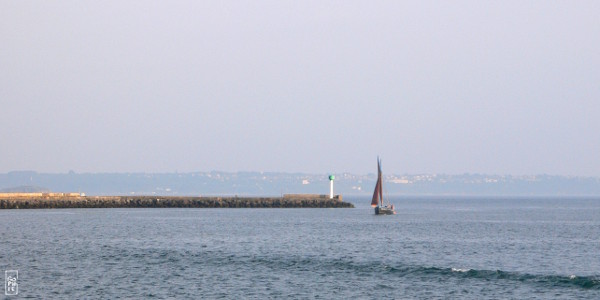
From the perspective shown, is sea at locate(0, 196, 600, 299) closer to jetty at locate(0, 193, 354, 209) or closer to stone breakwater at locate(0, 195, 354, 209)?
stone breakwater at locate(0, 195, 354, 209)

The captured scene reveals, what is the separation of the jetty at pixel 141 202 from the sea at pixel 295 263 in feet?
175

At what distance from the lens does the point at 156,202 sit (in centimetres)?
15312

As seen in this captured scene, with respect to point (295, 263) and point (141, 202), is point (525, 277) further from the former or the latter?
point (141, 202)

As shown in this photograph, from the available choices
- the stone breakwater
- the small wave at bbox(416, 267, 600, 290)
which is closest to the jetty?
the stone breakwater

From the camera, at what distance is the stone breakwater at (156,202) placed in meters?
139

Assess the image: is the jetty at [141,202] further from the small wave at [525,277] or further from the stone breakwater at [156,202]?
the small wave at [525,277]

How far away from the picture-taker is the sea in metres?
42.2

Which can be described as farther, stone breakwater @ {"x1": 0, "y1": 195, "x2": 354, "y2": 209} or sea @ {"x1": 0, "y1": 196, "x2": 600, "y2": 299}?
stone breakwater @ {"x1": 0, "y1": 195, "x2": 354, "y2": 209}

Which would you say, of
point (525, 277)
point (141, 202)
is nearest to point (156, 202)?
point (141, 202)

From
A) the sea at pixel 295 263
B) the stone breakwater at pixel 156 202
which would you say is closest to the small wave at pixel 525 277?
the sea at pixel 295 263

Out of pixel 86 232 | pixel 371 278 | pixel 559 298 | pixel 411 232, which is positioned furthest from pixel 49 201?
pixel 559 298

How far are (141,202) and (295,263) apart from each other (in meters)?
98.7

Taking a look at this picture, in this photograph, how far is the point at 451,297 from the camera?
40.6 metres

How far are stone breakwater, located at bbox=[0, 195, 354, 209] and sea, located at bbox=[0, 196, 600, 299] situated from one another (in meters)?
53.0
